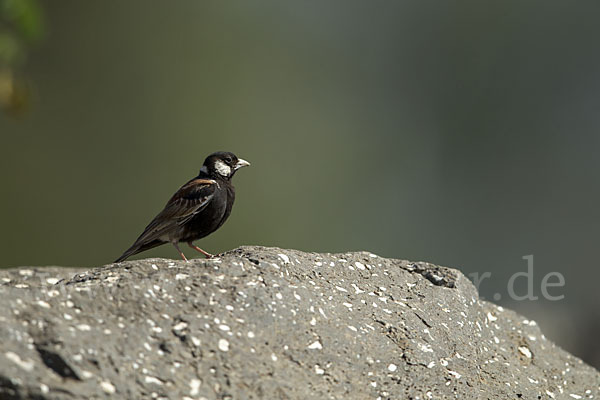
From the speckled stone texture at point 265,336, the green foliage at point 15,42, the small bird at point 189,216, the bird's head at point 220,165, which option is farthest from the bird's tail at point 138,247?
the green foliage at point 15,42

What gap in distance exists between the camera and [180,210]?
542cm

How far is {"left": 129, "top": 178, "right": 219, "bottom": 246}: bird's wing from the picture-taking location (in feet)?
17.8

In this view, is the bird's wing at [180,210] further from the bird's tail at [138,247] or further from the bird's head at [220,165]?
the bird's head at [220,165]

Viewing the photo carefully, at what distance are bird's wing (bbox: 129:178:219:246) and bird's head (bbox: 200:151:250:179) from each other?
1.27 feet

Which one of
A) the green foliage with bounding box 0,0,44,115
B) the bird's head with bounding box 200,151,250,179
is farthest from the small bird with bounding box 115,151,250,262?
the green foliage with bounding box 0,0,44,115

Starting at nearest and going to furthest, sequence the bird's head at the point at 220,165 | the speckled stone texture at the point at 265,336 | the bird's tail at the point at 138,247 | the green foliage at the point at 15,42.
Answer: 1. the green foliage at the point at 15,42
2. the speckled stone texture at the point at 265,336
3. the bird's tail at the point at 138,247
4. the bird's head at the point at 220,165

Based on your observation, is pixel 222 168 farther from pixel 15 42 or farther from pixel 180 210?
pixel 15 42

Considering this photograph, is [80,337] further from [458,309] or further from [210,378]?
[458,309]

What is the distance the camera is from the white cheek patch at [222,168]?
5953 millimetres

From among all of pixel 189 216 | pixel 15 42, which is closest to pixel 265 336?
pixel 15 42

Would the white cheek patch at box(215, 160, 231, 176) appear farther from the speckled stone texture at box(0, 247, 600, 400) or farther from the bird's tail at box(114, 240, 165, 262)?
the speckled stone texture at box(0, 247, 600, 400)

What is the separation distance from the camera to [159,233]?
A: 5406 mm

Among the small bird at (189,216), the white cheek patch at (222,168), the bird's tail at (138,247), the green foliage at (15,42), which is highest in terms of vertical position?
the green foliage at (15,42)

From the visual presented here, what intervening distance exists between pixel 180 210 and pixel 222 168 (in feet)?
2.29
